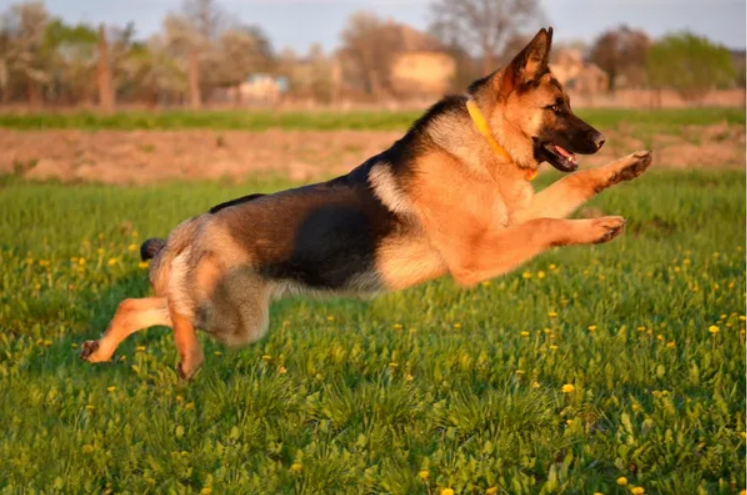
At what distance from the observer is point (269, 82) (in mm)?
73500

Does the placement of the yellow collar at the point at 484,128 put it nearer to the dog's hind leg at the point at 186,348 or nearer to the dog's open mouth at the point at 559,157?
the dog's open mouth at the point at 559,157

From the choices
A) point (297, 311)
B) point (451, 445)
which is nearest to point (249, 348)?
point (297, 311)

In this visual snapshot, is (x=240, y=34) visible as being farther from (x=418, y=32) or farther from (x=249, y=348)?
(x=249, y=348)

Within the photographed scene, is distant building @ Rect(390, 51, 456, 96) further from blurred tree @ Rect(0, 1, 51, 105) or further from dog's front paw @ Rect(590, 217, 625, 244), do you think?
dog's front paw @ Rect(590, 217, 625, 244)

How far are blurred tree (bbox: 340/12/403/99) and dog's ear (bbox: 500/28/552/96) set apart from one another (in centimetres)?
5973

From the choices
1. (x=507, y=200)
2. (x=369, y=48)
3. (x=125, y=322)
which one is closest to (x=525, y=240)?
(x=507, y=200)

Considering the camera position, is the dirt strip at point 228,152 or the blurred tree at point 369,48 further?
the blurred tree at point 369,48

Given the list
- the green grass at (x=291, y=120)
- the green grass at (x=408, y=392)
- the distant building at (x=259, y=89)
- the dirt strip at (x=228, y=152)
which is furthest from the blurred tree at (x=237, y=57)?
the green grass at (x=408, y=392)

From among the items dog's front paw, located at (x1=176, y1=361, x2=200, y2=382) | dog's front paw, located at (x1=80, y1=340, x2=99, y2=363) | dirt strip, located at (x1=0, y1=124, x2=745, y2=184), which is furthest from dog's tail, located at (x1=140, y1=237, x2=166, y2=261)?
dirt strip, located at (x1=0, y1=124, x2=745, y2=184)

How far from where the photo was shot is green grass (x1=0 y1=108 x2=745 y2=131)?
30.4 metres

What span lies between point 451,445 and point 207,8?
6238 cm

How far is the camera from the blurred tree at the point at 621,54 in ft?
155

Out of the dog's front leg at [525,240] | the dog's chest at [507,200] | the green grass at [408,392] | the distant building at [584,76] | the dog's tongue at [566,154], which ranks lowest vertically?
the green grass at [408,392]

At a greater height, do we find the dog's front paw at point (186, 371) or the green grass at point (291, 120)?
the green grass at point (291, 120)
